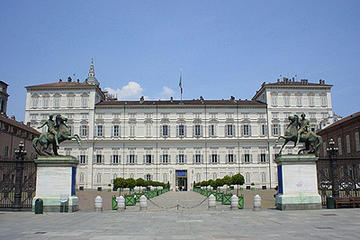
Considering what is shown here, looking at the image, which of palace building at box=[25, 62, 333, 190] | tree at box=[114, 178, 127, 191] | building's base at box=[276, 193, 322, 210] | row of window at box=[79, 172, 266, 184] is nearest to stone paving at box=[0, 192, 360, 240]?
building's base at box=[276, 193, 322, 210]

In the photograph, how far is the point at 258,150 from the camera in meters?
58.2

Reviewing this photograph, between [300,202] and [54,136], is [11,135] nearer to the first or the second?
[54,136]

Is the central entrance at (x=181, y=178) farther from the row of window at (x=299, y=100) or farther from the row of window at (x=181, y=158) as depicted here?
the row of window at (x=299, y=100)

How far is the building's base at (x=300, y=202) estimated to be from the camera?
17.5m

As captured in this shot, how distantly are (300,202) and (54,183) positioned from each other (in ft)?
40.2

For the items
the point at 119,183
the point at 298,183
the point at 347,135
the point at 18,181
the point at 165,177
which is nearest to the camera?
the point at 298,183

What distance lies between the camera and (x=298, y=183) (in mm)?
17609

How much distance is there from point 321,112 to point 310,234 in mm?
52664

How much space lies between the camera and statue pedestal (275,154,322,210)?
689 inches

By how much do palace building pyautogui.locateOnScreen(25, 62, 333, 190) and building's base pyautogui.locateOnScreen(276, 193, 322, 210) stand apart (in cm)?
4019

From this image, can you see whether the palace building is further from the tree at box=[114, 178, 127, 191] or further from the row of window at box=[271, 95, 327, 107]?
the tree at box=[114, 178, 127, 191]

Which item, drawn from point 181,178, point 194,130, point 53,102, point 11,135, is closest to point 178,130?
point 194,130

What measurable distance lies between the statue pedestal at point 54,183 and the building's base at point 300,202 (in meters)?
10.6

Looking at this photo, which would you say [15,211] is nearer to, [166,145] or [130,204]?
[130,204]
